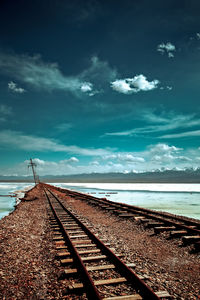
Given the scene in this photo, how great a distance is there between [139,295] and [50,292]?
6.49ft

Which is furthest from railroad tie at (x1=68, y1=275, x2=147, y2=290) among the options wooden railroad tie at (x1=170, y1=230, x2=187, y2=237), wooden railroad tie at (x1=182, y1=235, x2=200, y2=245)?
wooden railroad tie at (x1=170, y1=230, x2=187, y2=237)

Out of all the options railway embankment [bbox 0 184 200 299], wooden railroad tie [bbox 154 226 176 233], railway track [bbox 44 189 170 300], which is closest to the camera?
railway track [bbox 44 189 170 300]

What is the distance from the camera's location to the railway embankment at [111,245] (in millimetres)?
4930

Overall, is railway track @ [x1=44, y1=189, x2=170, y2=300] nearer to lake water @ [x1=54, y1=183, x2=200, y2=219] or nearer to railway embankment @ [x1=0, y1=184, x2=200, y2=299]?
railway embankment @ [x1=0, y1=184, x2=200, y2=299]

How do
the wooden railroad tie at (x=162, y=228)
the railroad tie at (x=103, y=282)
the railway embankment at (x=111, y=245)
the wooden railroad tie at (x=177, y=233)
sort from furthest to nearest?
1. the wooden railroad tie at (x=162, y=228)
2. the wooden railroad tie at (x=177, y=233)
3. the railway embankment at (x=111, y=245)
4. the railroad tie at (x=103, y=282)

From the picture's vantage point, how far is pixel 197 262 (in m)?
6.60

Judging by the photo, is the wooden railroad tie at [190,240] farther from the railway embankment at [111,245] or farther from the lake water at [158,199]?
the lake water at [158,199]

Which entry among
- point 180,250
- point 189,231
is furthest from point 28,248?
point 189,231

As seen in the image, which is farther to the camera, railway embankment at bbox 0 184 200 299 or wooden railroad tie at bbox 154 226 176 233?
wooden railroad tie at bbox 154 226 176 233

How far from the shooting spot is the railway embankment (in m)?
4.93

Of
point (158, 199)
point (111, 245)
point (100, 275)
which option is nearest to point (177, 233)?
point (111, 245)

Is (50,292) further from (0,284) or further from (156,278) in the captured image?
(156,278)

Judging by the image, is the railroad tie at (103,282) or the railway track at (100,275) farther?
the railroad tie at (103,282)

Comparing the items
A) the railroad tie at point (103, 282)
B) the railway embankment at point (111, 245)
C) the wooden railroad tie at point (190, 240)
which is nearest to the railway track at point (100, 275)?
the railroad tie at point (103, 282)
